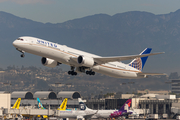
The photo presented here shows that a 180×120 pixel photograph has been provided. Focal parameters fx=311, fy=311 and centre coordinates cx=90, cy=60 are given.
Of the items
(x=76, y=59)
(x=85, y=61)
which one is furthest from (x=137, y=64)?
(x=76, y=59)

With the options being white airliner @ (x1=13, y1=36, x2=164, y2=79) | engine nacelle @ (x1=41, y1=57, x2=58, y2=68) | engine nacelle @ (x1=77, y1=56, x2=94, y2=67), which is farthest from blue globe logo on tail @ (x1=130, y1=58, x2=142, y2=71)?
engine nacelle @ (x1=41, y1=57, x2=58, y2=68)

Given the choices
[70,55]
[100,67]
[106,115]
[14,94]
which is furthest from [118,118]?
[14,94]

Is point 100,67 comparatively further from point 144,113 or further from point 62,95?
point 62,95

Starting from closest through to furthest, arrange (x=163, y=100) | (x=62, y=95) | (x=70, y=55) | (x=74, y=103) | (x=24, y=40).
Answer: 1. (x=24, y=40)
2. (x=70, y=55)
3. (x=163, y=100)
4. (x=74, y=103)
5. (x=62, y=95)

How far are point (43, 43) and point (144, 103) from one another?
224ft

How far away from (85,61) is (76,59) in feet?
5.12

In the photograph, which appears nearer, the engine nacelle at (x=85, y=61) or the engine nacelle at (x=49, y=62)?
the engine nacelle at (x=85, y=61)

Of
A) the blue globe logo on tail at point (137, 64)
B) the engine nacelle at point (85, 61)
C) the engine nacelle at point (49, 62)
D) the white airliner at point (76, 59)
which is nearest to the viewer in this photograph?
the white airliner at point (76, 59)

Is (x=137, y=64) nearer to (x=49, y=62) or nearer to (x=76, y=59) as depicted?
(x=76, y=59)

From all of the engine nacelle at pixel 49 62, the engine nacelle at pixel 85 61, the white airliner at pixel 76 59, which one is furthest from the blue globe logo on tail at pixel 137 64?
the engine nacelle at pixel 49 62

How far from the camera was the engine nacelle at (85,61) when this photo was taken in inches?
2063

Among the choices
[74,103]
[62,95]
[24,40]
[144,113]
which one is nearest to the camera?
[24,40]

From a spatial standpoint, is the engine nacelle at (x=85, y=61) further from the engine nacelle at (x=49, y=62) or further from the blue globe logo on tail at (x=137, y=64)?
the blue globe logo on tail at (x=137, y=64)

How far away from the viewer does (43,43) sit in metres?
48.6
